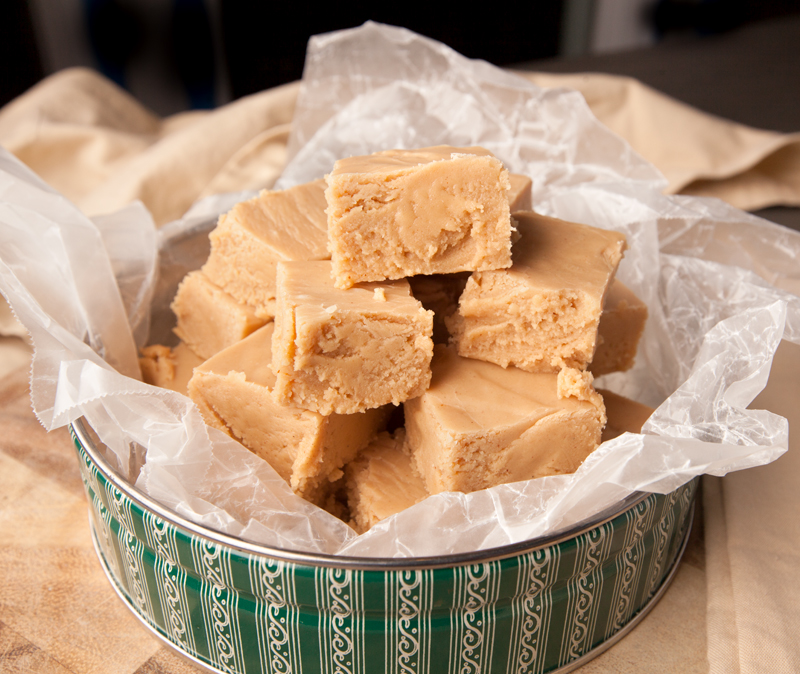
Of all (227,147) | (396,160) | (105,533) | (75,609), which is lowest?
(75,609)

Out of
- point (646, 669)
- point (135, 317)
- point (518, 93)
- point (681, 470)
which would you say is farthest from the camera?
point (518, 93)

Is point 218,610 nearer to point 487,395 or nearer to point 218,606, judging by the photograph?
point 218,606

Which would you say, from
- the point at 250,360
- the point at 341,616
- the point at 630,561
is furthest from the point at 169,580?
the point at 630,561

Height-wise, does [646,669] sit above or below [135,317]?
below

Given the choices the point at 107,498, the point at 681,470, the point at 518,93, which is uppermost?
the point at 518,93

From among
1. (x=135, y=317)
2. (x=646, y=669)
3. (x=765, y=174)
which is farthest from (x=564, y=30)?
(x=646, y=669)

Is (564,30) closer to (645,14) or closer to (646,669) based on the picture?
(645,14)

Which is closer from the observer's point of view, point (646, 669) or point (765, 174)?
point (646, 669)

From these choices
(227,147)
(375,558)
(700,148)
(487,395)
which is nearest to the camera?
(375,558)

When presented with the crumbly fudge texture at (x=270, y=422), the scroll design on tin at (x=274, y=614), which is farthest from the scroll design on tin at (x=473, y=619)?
the crumbly fudge texture at (x=270, y=422)
